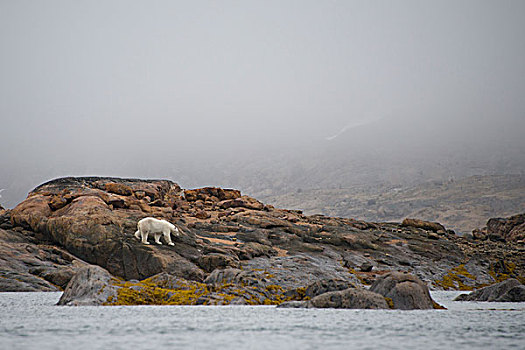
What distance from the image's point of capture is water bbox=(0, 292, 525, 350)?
9.30m

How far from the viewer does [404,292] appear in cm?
1664

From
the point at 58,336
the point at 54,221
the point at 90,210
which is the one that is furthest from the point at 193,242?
the point at 58,336

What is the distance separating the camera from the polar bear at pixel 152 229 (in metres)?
28.2

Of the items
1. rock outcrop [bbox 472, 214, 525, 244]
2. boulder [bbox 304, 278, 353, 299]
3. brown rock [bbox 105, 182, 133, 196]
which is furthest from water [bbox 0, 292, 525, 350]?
rock outcrop [bbox 472, 214, 525, 244]

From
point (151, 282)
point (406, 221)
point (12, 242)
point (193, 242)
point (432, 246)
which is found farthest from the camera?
point (406, 221)

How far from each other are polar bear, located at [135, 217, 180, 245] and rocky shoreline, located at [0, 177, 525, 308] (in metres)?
0.65

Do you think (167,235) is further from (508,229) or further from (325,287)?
(508,229)

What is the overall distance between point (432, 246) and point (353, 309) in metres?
38.2

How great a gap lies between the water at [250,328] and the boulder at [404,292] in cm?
138

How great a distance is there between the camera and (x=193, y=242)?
31.0m

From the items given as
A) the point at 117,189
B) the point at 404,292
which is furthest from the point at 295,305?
the point at 117,189

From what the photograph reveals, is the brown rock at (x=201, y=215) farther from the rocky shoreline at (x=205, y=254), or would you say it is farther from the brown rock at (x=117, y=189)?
the brown rock at (x=117, y=189)

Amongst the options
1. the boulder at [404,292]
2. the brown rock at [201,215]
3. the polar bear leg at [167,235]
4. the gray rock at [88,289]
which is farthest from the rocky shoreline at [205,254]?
the polar bear leg at [167,235]

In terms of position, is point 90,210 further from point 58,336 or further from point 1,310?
point 58,336
